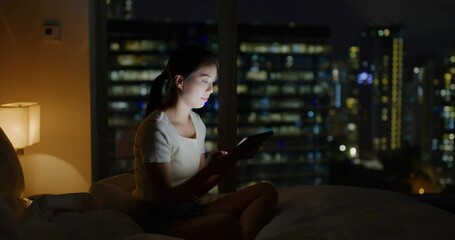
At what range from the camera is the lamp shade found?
2.45 meters

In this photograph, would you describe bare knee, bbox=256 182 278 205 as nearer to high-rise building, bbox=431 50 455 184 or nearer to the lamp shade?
the lamp shade

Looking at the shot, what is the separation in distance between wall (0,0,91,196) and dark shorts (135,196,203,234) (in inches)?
43.2

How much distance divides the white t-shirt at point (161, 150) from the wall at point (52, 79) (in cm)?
105

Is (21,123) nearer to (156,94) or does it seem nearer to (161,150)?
(156,94)

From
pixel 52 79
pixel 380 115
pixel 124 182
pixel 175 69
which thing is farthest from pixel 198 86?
pixel 380 115

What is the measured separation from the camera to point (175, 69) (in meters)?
1.88

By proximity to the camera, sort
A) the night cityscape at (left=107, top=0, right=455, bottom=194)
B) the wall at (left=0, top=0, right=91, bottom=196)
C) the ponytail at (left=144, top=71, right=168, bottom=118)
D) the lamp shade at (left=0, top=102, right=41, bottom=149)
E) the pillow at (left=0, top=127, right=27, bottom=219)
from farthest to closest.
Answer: the night cityscape at (left=107, top=0, right=455, bottom=194)
the wall at (left=0, top=0, right=91, bottom=196)
the lamp shade at (left=0, top=102, right=41, bottom=149)
the pillow at (left=0, top=127, right=27, bottom=219)
the ponytail at (left=144, top=71, right=168, bottom=118)

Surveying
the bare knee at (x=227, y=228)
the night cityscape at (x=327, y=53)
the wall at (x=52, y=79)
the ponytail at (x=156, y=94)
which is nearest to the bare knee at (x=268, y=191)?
the night cityscape at (x=327, y=53)

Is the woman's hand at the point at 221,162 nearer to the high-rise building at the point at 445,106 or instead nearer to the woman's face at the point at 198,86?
the woman's face at the point at 198,86

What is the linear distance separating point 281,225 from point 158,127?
21.4 inches

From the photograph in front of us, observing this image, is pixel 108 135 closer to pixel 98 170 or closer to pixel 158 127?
pixel 98 170

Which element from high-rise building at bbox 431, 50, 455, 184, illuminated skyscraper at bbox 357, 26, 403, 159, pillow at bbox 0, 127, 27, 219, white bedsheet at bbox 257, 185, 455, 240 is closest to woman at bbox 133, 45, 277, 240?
white bedsheet at bbox 257, 185, 455, 240

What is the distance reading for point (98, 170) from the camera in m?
2.88

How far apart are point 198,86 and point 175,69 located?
11 cm
